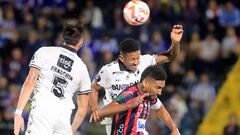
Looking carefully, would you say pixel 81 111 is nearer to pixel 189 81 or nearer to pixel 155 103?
pixel 155 103

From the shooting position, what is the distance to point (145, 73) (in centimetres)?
894

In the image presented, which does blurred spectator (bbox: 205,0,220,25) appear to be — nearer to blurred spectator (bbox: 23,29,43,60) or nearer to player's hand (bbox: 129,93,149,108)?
blurred spectator (bbox: 23,29,43,60)

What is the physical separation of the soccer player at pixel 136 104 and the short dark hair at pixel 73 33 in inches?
36.2

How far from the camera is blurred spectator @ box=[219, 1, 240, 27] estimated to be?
64.6ft

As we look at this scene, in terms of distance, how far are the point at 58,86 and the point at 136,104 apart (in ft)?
3.52

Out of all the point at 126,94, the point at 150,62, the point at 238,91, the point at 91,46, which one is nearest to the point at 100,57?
the point at 91,46

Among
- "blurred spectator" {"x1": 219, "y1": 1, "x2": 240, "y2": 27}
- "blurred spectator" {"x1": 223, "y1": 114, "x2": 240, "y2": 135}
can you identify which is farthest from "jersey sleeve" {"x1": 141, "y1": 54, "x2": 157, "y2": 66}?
"blurred spectator" {"x1": 219, "y1": 1, "x2": 240, "y2": 27}

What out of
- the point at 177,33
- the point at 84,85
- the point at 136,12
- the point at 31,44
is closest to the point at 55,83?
the point at 84,85

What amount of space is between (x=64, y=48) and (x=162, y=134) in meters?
8.22

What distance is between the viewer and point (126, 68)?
10156mm

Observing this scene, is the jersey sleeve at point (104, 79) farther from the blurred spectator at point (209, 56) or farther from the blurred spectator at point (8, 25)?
the blurred spectator at point (8, 25)

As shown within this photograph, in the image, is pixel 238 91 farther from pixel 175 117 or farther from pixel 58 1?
pixel 58 1

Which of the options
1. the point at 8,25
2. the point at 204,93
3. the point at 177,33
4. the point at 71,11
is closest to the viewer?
the point at 177,33

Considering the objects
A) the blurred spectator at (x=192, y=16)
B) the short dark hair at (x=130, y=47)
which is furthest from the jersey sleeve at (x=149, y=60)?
the blurred spectator at (x=192, y=16)
